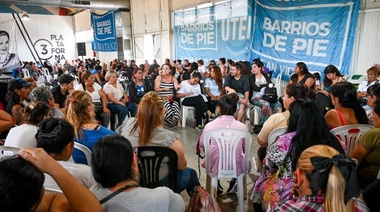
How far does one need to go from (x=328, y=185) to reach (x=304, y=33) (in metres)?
4.94

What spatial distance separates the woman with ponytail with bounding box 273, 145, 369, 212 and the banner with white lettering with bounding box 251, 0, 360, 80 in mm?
4295

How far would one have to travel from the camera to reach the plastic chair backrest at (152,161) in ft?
6.20

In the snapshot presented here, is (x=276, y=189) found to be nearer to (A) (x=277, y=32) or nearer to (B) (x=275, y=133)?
(B) (x=275, y=133)

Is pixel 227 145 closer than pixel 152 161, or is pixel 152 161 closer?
pixel 152 161

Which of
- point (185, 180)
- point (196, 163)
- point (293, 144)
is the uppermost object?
point (293, 144)

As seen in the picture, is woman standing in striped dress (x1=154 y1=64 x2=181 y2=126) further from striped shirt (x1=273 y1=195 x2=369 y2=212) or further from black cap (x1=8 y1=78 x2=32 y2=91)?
striped shirt (x1=273 y1=195 x2=369 y2=212)

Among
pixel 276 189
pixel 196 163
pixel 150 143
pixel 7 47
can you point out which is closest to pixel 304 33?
pixel 196 163

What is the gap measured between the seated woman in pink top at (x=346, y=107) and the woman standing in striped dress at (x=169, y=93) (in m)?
2.91

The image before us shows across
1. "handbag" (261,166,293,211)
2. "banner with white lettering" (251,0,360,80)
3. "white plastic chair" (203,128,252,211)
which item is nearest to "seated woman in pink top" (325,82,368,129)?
"white plastic chair" (203,128,252,211)

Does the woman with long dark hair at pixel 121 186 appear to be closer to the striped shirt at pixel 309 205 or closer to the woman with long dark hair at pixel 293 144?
the striped shirt at pixel 309 205

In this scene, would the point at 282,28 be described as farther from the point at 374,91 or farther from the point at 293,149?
the point at 293,149

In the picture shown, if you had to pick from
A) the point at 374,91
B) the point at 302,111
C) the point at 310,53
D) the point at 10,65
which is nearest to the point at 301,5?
the point at 310,53

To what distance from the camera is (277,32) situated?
5941mm

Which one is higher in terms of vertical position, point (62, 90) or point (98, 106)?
point (62, 90)
